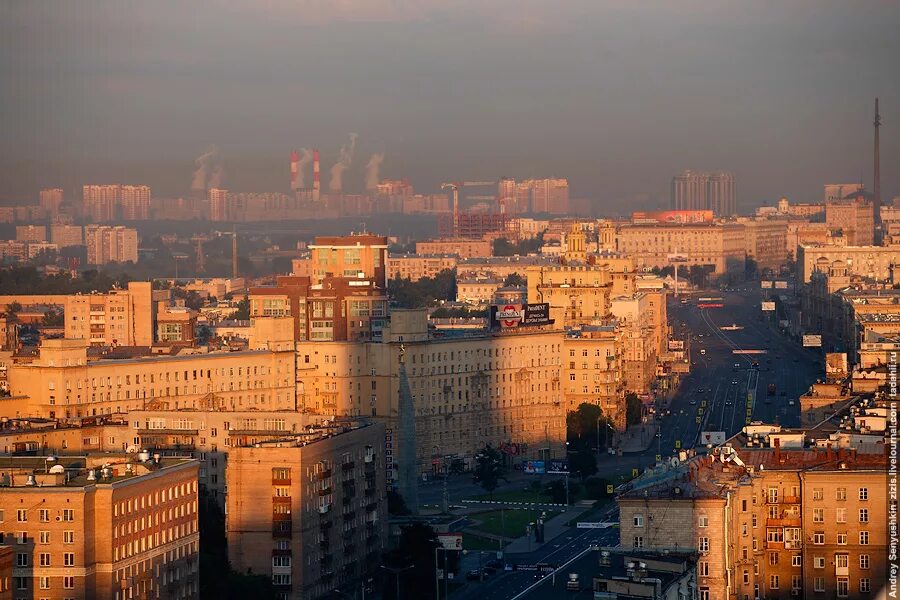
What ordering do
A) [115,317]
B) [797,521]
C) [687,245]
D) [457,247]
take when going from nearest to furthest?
[797,521] → [115,317] → [457,247] → [687,245]

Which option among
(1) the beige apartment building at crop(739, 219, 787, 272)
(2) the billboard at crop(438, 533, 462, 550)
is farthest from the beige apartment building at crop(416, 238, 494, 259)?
(2) the billboard at crop(438, 533, 462, 550)

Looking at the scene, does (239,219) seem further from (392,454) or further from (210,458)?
(210,458)

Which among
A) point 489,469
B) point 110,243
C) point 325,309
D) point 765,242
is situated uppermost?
point 110,243

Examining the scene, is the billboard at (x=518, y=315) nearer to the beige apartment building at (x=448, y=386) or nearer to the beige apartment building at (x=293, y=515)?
the beige apartment building at (x=448, y=386)

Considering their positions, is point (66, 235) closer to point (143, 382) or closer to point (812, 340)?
point (812, 340)

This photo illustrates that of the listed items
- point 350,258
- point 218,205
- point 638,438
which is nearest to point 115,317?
point 350,258

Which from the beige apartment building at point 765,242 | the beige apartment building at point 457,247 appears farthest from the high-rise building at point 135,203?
the beige apartment building at point 765,242

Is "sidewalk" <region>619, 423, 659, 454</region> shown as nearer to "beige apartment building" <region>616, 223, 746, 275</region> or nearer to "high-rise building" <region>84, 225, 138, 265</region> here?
"high-rise building" <region>84, 225, 138, 265</region>
